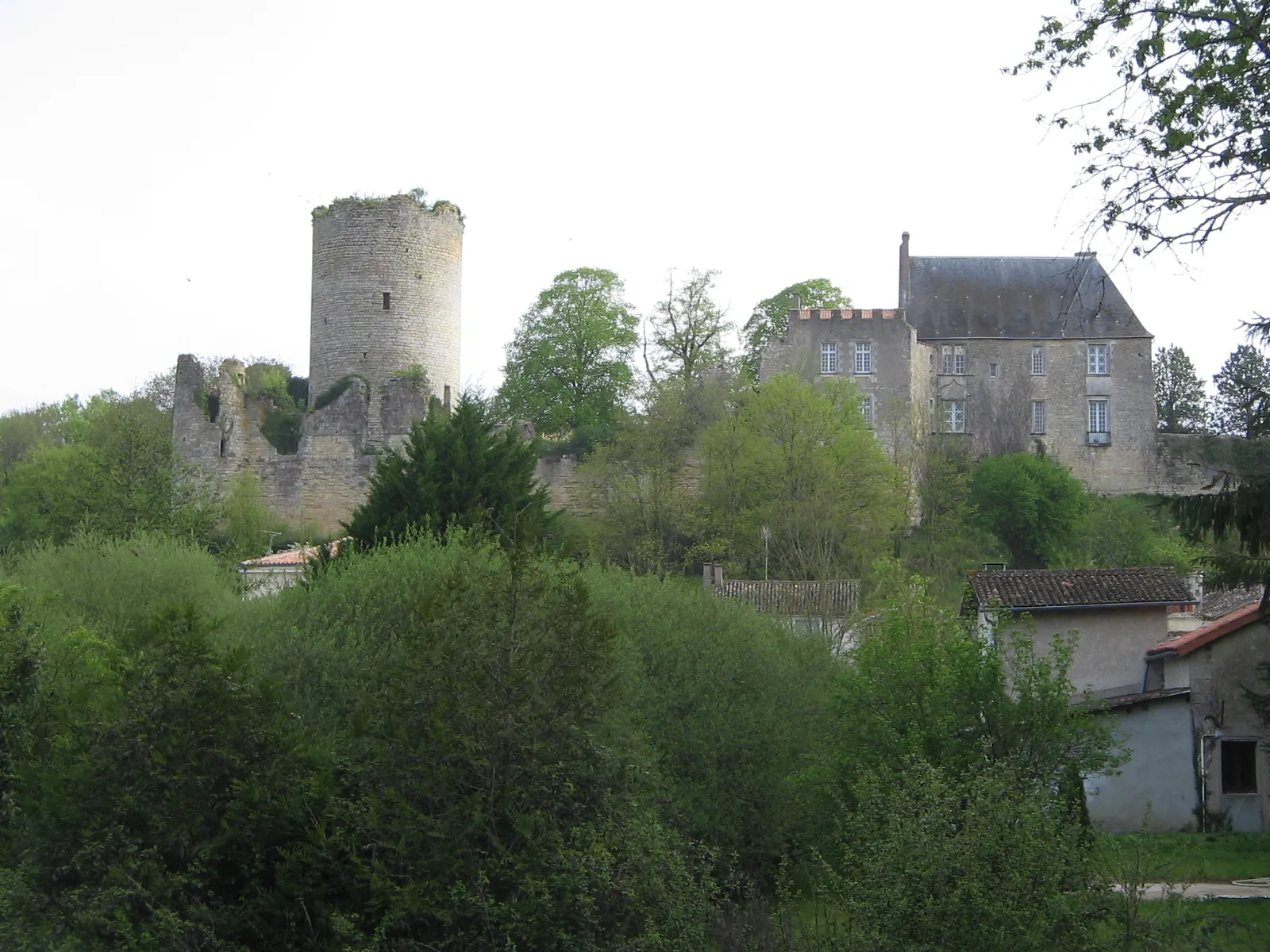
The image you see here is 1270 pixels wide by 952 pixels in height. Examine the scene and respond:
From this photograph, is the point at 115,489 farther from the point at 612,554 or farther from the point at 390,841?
the point at 390,841

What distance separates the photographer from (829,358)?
161 ft

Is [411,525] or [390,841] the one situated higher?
[411,525]

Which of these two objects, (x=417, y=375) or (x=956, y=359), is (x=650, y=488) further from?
(x=956, y=359)

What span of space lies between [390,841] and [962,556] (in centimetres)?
2896

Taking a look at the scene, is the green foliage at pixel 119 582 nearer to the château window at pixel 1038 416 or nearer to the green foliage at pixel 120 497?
the green foliage at pixel 120 497

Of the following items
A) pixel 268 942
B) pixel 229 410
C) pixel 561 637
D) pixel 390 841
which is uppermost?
pixel 229 410

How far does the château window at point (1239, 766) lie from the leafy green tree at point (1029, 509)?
20.8 meters

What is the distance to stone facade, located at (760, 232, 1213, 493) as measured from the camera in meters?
49.0

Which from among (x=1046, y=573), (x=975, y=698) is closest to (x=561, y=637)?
(x=975, y=698)

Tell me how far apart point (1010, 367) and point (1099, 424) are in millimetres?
3322

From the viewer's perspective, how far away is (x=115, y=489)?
31.8 m

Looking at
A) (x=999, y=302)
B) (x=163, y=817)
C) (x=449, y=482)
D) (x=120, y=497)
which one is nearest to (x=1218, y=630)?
(x=449, y=482)

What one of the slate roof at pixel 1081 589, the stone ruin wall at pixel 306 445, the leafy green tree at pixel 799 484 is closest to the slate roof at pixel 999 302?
the leafy green tree at pixel 799 484

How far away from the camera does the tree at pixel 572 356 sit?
161 feet
